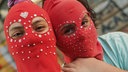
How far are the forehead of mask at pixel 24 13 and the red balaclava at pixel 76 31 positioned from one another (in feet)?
0.17

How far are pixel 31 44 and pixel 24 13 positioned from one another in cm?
9

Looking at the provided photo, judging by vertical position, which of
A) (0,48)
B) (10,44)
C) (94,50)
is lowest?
(0,48)

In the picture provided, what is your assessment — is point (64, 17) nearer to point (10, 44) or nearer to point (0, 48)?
point (10, 44)

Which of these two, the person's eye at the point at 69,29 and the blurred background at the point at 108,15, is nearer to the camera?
the person's eye at the point at 69,29

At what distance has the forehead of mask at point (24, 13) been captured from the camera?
95cm

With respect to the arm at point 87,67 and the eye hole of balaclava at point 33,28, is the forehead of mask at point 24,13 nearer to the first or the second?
the eye hole of balaclava at point 33,28

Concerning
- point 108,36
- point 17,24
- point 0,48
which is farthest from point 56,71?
point 0,48

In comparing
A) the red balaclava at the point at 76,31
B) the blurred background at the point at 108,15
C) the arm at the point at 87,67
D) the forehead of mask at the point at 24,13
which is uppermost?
the forehead of mask at the point at 24,13

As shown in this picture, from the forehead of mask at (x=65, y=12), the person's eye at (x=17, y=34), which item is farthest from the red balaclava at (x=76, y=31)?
the person's eye at (x=17, y=34)

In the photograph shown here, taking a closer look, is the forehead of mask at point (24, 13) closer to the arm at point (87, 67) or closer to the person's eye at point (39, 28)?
the person's eye at point (39, 28)

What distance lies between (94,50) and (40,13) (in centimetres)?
22

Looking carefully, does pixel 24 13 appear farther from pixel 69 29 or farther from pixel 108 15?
pixel 108 15

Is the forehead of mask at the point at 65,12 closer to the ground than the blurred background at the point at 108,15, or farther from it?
farther from it

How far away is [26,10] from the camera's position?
0.96 metres
